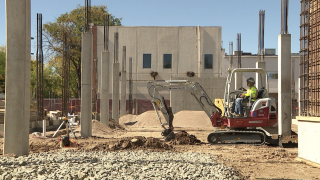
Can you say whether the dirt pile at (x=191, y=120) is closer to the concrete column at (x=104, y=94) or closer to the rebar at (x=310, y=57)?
the concrete column at (x=104, y=94)

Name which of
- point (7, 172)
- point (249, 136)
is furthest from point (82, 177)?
point (249, 136)

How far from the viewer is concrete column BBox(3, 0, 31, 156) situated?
10.6m

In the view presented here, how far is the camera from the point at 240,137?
15.6 m

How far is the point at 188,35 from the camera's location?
4350 cm

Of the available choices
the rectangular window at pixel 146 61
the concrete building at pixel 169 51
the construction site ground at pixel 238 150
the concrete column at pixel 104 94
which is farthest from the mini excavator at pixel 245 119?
the rectangular window at pixel 146 61

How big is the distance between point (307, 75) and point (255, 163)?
3.21 metres

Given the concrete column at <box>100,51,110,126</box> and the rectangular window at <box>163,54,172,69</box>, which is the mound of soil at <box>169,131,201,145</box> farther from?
the rectangular window at <box>163,54,172,69</box>

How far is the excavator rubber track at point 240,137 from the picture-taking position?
15484 mm

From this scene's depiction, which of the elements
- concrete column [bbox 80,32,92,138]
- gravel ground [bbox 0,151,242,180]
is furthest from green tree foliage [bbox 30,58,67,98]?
gravel ground [bbox 0,151,242,180]

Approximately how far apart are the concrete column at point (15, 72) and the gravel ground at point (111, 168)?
3.03ft

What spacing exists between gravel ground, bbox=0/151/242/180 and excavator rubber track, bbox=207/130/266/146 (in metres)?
5.09

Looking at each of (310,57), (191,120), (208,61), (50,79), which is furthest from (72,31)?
(310,57)

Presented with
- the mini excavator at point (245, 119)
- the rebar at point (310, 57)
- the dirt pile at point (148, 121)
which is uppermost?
the rebar at point (310, 57)

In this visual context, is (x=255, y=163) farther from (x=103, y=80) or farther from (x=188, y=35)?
(x=188, y=35)
